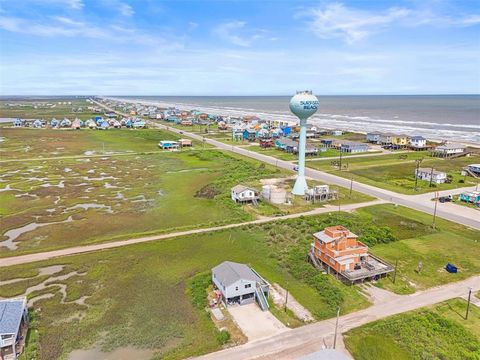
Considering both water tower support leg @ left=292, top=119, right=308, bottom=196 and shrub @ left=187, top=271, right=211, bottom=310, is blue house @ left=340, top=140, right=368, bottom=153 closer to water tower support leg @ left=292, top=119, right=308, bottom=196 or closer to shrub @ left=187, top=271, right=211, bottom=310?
water tower support leg @ left=292, top=119, right=308, bottom=196

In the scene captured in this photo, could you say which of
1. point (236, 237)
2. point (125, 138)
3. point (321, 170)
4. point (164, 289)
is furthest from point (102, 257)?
point (125, 138)

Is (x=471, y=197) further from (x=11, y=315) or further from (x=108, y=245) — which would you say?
(x=11, y=315)

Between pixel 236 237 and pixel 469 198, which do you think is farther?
pixel 469 198

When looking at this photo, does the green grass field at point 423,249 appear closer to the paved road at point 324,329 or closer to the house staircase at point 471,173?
the paved road at point 324,329

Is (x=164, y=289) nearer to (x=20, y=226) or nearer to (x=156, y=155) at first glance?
(x=20, y=226)

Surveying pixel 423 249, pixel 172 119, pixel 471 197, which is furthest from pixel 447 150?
pixel 172 119
